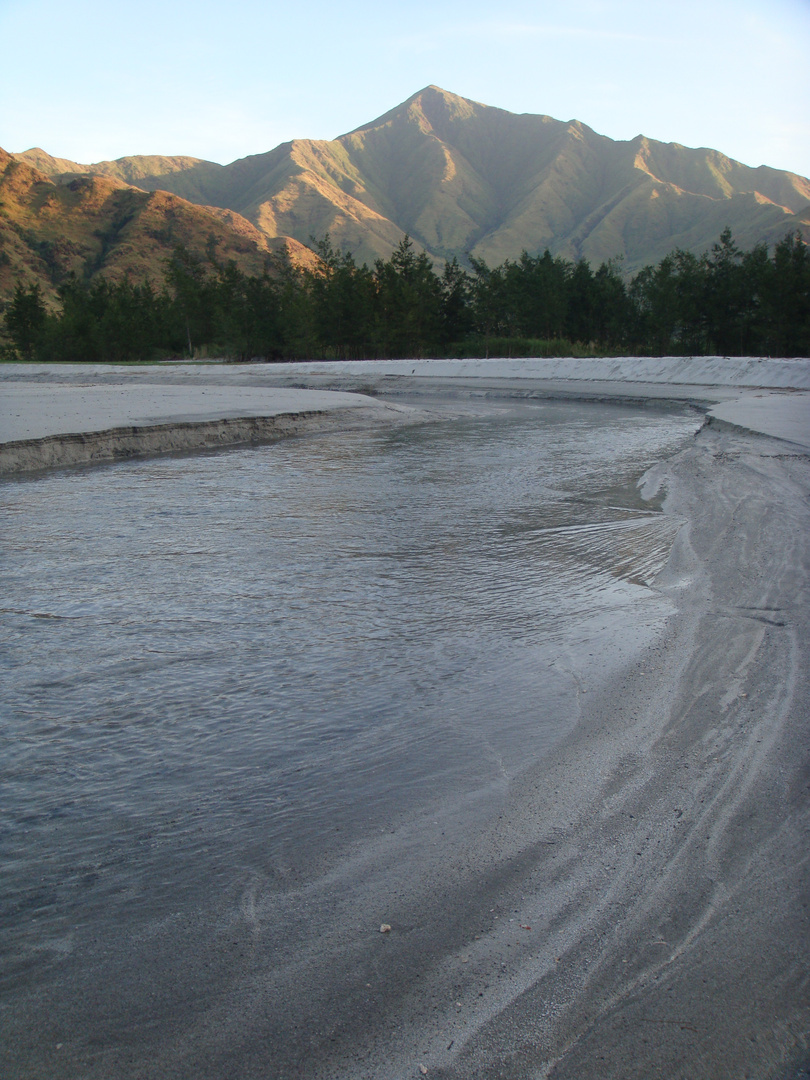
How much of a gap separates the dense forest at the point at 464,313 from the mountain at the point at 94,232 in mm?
55500

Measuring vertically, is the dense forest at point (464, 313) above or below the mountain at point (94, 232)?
below

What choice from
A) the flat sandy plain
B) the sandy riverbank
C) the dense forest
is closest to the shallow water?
the flat sandy plain

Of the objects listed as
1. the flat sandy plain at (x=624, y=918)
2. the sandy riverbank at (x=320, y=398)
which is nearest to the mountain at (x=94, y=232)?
the sandy riverbank at (x=320, y=398)

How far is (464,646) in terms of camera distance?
3.64 m

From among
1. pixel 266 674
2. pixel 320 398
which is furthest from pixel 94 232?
pixel 266 674

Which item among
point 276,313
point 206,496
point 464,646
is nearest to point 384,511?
point 206,496

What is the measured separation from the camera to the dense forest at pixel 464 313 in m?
40.8

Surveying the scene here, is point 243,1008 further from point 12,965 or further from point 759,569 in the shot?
point 759,569

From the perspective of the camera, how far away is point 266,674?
3.30 meters

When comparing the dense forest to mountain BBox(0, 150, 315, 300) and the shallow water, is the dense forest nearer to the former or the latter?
the shallow water

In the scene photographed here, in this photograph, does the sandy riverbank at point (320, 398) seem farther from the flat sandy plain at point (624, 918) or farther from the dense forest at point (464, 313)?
the dense forest at point (464, 313)

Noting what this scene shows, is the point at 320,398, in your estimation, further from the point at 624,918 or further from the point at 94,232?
the point at 94,232

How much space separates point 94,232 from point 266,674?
141549 mm

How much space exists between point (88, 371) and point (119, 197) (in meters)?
116
